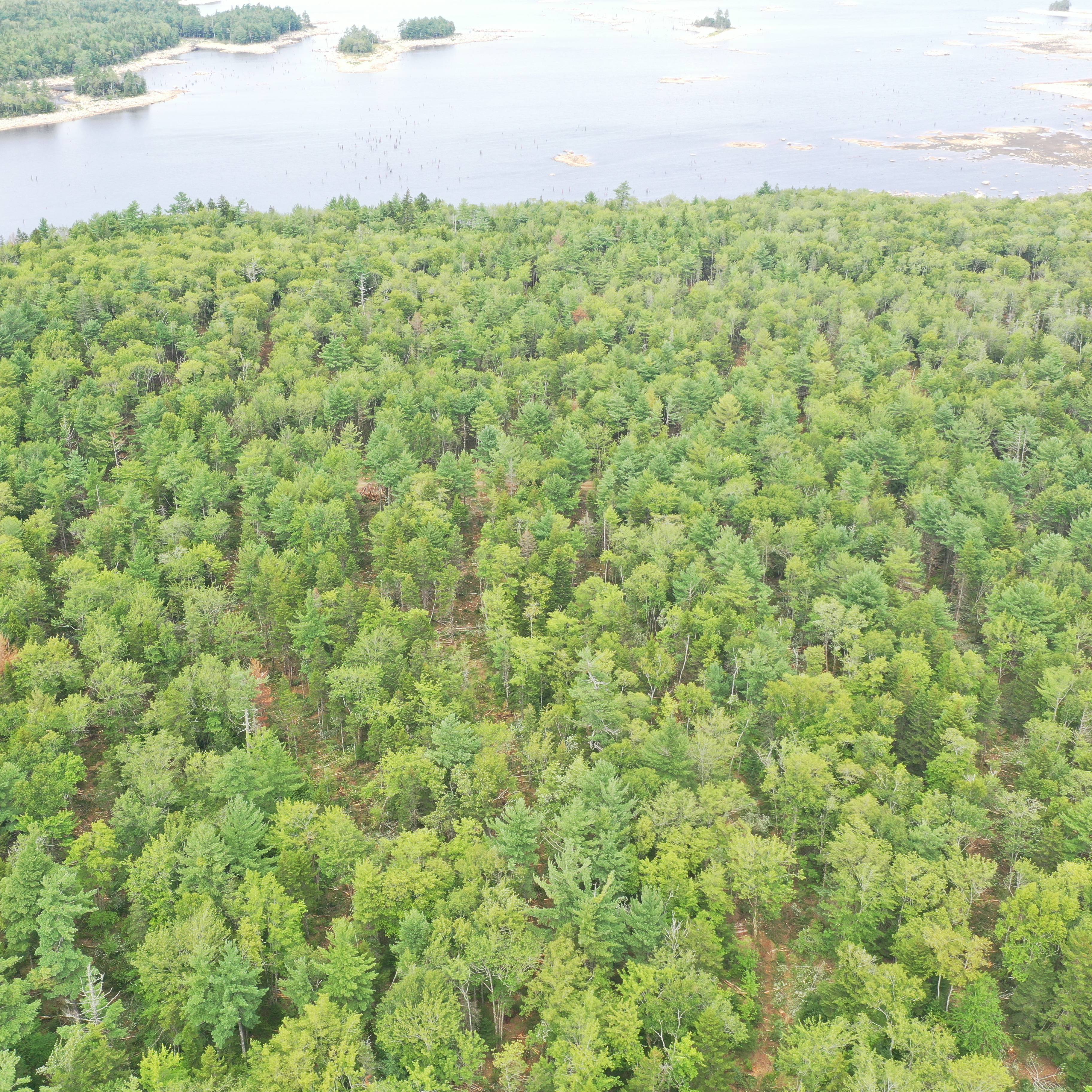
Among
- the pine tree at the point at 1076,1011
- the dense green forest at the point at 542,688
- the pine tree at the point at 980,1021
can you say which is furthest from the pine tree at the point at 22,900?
the pine tree at the point at 1076,1011

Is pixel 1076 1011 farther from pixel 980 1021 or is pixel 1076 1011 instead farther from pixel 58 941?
pixel 58 941

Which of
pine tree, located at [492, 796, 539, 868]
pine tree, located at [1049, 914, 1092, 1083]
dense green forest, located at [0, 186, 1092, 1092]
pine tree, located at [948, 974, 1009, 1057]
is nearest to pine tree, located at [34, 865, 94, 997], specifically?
dense green forest, located at [0, 186, 1092, 1092]

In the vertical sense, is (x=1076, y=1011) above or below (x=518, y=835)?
below

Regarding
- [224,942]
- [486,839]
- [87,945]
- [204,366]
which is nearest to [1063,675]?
[486,839]

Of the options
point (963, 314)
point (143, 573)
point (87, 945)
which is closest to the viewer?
point (87, 945)

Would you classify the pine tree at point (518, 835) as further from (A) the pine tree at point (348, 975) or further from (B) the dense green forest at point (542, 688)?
(A) the pine tree at point (348, 975)

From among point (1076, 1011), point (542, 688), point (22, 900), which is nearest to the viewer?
point (1076, 1011)

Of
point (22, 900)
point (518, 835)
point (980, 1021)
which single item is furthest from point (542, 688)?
point (980, 1021)

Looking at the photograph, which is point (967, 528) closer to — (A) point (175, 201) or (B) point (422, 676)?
(B) point (422, 676)
